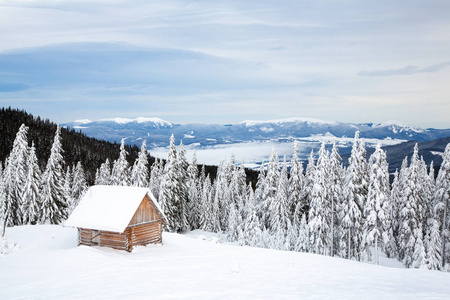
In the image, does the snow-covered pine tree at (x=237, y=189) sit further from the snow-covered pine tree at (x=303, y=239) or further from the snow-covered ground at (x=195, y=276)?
the snow-covered ground at (x=195, y=276)

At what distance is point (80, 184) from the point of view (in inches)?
2837

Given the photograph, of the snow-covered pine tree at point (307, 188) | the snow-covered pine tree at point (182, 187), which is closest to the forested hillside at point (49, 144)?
the snow-covered pine tree at point (182, 187)

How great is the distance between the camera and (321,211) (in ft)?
125

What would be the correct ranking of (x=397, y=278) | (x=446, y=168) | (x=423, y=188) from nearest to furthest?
(x=397, y=278)
(x=446, y=168)
(x=423, y=188)

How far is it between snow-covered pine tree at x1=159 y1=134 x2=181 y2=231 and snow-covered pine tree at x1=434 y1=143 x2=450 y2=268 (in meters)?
34.0

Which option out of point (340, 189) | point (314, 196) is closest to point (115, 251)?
point (314, 196)

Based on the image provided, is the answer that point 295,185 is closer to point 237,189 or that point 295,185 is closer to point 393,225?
point 393,225

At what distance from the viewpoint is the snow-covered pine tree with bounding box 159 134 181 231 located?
44938 mm

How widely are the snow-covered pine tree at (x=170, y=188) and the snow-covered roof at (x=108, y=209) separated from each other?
16.3m

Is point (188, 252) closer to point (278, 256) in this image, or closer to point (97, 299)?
point (278, 256)

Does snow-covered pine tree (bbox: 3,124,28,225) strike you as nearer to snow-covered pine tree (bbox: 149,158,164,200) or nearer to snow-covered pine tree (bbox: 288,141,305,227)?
snow-covered pine tree (bbox: 149,158,164,200)

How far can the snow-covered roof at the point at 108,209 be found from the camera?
25795mm

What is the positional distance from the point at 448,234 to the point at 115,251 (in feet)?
128

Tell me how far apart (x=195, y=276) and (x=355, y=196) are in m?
24.3
